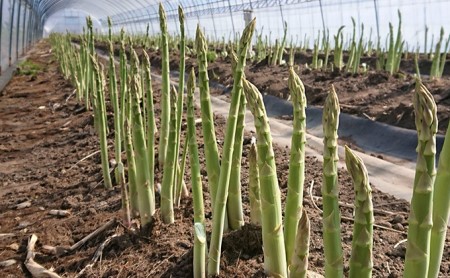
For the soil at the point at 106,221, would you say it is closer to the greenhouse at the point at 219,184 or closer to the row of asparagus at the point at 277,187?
the greenhouse at the point at 219,184

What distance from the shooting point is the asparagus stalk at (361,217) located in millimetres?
1062

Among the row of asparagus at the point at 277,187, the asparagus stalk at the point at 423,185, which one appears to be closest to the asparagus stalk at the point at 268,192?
the row of asparagus at the point at 277,187

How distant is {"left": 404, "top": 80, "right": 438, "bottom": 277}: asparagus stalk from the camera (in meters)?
0.99

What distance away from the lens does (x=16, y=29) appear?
17297mm

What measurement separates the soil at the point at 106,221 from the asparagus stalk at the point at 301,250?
0.40m

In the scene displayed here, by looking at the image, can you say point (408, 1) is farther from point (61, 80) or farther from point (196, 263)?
point (196, 263)

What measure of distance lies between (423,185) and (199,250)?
0.91m

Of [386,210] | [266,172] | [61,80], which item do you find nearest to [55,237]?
[266,172]

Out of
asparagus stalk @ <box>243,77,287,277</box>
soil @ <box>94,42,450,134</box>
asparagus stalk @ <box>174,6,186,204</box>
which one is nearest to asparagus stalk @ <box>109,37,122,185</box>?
asparagus stalk @ <box>174,6,186,204</box>

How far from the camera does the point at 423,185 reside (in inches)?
39.9

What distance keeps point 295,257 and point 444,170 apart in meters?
0.50

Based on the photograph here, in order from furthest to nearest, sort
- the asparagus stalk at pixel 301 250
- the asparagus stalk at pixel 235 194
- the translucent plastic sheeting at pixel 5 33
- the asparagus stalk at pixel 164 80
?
the translucent plastic sheeting at pixel 5 33, the asparagus stalk at pixel 164 80, the asparagus stalk at pixel 235 194, the asparagus stalk at pixel 301 250

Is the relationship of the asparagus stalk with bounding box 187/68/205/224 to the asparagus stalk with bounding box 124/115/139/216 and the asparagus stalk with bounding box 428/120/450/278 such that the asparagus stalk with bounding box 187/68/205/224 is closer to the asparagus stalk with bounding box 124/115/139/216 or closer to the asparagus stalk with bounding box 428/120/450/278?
the asparagus stalk with bounding box 124/115/139/216

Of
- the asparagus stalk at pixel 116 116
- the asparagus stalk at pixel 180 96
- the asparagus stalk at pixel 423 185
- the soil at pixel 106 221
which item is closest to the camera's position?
the asparagus stalk at pixel 423 185
